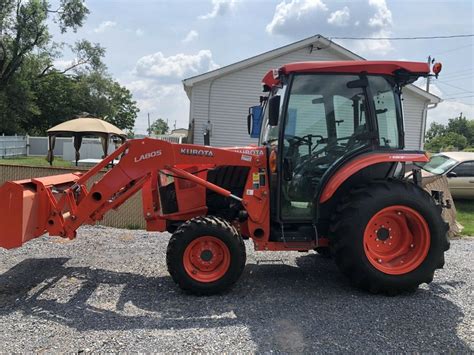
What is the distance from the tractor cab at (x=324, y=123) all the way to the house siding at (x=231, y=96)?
1085cm

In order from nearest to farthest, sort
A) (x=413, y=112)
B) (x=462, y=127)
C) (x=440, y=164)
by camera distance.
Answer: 1. (x=440, y=164)
2. (x=413, y=112)
3. (x=462, y=127)

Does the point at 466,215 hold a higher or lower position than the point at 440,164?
lower

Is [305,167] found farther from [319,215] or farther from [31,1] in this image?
[31,1]

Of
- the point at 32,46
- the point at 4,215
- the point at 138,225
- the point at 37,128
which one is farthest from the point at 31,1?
the point at 4,215

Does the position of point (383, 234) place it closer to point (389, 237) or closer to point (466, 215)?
point (389, 237)

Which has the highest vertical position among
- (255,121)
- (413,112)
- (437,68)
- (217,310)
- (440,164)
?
(413,112)

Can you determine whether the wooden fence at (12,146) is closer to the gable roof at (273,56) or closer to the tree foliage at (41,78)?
the tree foliage at (41,78)

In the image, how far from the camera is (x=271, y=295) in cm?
457

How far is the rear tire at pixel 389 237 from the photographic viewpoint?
175 inches

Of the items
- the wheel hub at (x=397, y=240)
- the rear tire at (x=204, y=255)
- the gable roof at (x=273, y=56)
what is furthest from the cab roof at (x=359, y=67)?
the gable roof at (x=273, y=56)

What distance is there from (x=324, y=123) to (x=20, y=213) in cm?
329

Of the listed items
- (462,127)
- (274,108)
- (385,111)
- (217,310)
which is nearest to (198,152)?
(274,108)

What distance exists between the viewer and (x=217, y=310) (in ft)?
13.7

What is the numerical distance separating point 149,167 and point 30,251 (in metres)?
2.47
